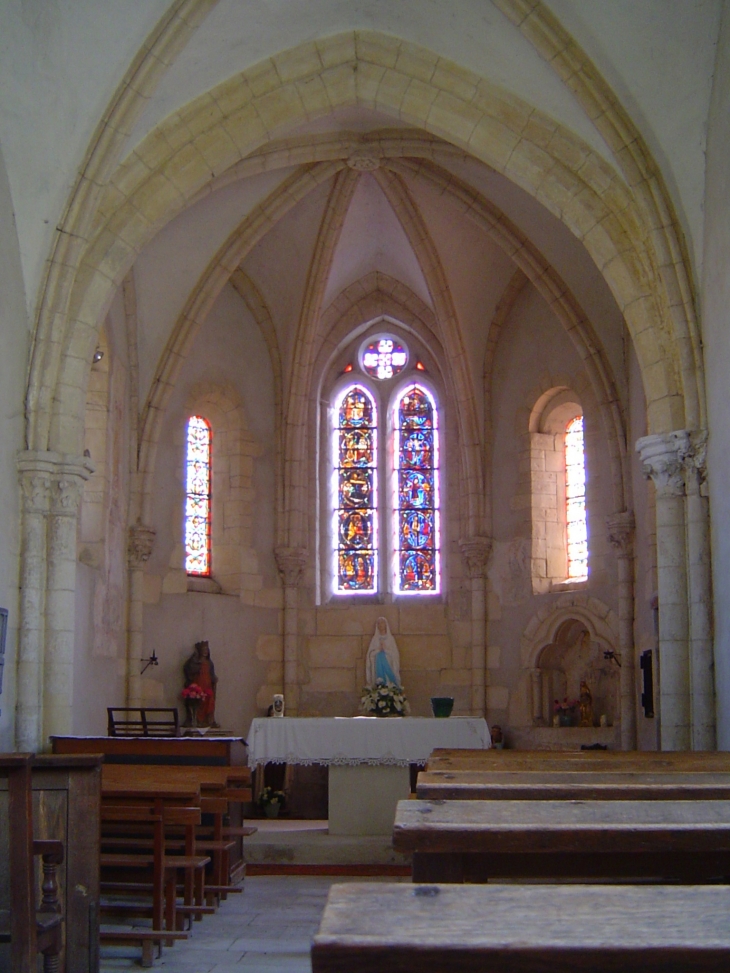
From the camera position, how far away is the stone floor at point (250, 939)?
5633 mm

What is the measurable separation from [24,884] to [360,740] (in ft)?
21.5

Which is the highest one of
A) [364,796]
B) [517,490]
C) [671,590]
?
[517,490]

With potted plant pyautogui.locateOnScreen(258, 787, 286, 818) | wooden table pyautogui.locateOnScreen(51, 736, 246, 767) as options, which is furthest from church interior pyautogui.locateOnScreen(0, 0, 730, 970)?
potted plant pyautogui.locateOnScreen(258, 787, 286, 818)

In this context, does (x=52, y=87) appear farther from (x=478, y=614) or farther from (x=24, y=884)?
(x=478, y=614)

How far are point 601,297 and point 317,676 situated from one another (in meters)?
5.90

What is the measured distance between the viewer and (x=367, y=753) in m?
10.3

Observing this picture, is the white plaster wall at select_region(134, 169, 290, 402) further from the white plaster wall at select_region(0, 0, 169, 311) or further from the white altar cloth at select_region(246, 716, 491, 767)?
the white altar cloth at select_region(246, 716, 491, 767)

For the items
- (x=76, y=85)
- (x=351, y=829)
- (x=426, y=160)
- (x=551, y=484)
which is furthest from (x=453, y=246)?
(x=351, y=829)

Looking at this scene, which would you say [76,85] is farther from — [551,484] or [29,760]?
[551,484]

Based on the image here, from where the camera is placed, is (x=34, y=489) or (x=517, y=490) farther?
(x=517, y=490)

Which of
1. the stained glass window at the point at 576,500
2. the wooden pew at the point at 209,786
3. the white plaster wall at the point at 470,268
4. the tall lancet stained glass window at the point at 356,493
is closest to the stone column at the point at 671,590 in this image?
the wooden pew at the point at 209,786

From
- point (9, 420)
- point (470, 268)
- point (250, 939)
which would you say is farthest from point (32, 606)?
point (470, 268)

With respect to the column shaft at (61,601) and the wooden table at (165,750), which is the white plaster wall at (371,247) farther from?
the wooden table at (165,750)

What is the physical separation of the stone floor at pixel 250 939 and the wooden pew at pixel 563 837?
277cm
